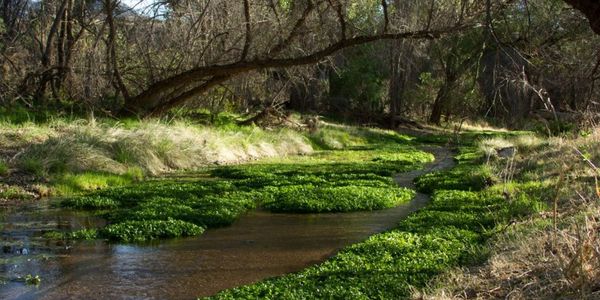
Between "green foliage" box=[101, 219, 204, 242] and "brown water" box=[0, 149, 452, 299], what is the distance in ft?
0.82

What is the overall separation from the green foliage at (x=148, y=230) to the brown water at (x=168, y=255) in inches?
9.9

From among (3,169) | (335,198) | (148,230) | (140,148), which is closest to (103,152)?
(140,148)

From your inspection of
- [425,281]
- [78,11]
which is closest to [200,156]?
[78,11]

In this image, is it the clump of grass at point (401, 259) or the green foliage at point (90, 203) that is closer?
the clump of grass at point (401, 259)

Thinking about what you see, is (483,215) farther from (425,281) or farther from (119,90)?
(119,90)

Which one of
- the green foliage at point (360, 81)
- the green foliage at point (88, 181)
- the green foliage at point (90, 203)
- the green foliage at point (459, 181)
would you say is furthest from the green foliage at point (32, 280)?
the green foliage at point (360, 81)

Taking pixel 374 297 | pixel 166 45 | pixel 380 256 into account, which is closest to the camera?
pixel 374 297

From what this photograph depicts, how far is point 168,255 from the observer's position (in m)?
8.80

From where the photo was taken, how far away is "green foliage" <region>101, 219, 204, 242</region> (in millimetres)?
9555

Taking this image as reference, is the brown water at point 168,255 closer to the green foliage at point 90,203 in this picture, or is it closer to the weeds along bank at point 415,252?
the green foliage at point 90,203

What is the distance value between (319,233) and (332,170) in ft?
25.8

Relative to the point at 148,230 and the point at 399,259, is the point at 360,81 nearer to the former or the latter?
the point at 148,230

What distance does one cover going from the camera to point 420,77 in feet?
146

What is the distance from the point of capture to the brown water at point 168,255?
7.32 metres
